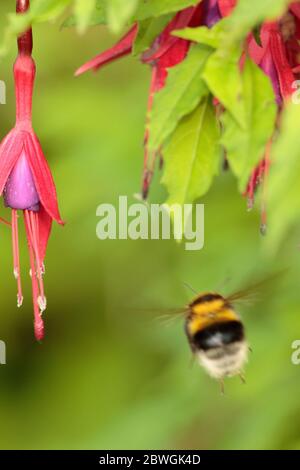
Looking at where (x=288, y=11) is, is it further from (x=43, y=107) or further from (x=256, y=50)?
(x=43, y=107)

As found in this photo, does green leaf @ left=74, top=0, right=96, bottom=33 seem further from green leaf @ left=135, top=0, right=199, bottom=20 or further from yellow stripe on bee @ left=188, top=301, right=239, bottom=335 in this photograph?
yellow stripe on bee @ left=188, top=301, right=239, bottom=335

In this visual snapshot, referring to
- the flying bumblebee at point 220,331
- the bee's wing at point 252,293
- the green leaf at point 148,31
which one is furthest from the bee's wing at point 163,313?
the green leaf at point 148,31

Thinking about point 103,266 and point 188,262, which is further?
point 103,266

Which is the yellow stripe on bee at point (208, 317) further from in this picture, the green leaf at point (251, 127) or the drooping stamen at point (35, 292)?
the green leaf at point (251, 127)

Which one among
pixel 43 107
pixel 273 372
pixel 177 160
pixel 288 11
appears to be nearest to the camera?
pixel 177 160

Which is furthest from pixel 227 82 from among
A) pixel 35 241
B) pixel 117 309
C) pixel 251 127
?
pixel 117 309
